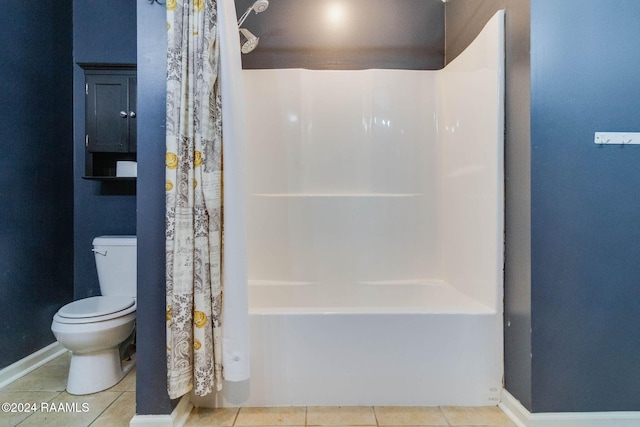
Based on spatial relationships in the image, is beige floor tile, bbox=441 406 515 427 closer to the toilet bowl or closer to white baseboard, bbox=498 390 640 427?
white baseboard, bbox=498 390 640 427

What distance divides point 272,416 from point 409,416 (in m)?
0.62

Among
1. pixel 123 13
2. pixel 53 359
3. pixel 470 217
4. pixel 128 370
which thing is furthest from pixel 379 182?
pixel 53 359

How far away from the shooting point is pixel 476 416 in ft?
4.83

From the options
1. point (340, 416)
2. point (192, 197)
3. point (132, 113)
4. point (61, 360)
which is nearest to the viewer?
point (192, 197)

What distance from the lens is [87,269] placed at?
2289 mm

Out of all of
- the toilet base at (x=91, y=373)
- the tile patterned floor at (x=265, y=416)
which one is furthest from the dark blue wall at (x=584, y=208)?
the toilet base at (x=91, y=373)

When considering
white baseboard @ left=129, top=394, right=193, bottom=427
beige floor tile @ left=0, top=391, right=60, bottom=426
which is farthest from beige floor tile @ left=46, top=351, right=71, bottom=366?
white baseboard @ left=129, top=394, right=193, bottom=427

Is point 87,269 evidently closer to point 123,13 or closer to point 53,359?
point 53,359

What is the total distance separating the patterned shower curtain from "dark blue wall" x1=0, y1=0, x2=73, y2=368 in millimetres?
1286

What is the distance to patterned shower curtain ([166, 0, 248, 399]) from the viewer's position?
1.25 m

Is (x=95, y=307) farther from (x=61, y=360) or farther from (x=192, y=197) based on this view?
(x=192, y=197)

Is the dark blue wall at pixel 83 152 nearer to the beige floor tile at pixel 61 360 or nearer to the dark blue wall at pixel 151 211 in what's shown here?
the beige floor tile at pixel 61 360

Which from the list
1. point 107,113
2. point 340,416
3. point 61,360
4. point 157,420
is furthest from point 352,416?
point 107,113

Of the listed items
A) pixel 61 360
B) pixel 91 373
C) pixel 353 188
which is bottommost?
pixel 61 360
